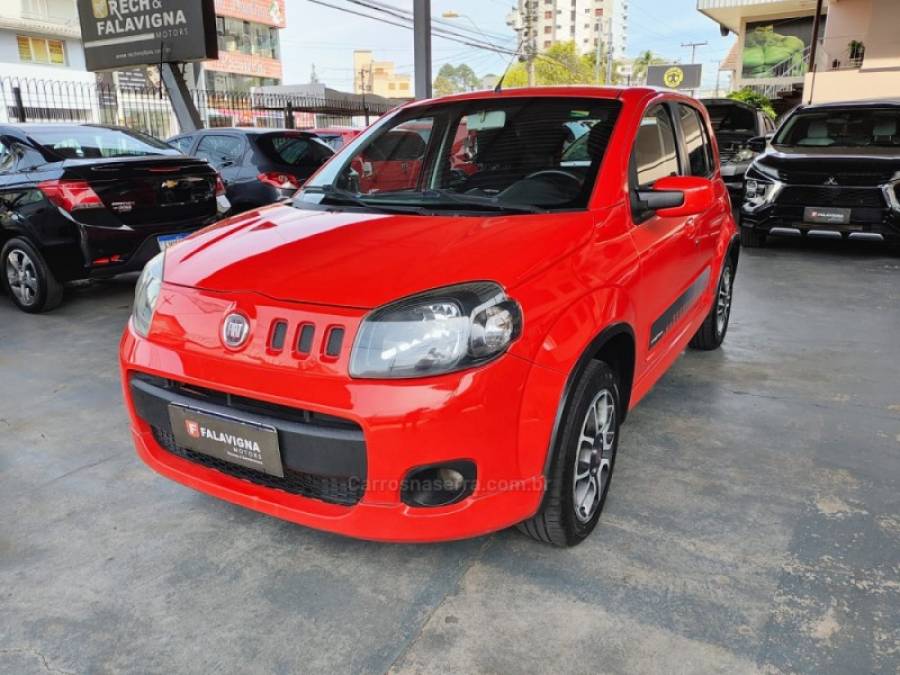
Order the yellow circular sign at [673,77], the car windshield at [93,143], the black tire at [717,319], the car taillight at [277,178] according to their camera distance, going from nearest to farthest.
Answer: the black tire at [717,319], the car windshield at [93,143], the car taillight at [277,178], the yellow circular sign at [673,77]

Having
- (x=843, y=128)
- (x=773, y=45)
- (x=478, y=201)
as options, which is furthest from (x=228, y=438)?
(x=773, y=45)

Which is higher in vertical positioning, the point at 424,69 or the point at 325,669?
the point at 424,69

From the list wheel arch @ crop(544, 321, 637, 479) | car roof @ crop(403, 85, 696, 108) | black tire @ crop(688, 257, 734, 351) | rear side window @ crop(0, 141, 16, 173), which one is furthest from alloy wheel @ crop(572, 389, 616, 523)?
rear side window @ crop(0, 141, 16, 173)

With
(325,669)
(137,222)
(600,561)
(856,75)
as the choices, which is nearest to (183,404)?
(325,669)

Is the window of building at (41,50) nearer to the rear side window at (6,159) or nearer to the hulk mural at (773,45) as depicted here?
the hulk mural at (773,45)

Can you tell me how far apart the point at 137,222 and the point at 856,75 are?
2519 centimetres

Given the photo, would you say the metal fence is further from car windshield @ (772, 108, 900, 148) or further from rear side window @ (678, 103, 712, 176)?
rear side window @ (678, 103, 712, 176)

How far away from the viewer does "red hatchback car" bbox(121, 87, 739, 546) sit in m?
1.87

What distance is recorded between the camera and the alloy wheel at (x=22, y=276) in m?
5.36

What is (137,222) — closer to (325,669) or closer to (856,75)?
(325,669)

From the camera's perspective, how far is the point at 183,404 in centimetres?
213

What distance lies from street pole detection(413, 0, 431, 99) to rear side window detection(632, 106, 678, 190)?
511 centimetres

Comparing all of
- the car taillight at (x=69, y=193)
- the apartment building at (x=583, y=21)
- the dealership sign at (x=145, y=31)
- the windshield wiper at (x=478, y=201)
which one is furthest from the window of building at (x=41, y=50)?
the apartment building at (x=583, y=21)

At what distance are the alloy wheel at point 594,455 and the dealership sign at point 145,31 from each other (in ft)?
31.0
